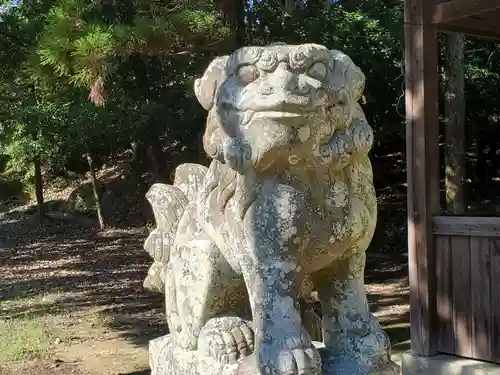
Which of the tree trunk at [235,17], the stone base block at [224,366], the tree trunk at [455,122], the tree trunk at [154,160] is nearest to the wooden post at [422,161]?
the tree trunk at [235,17]

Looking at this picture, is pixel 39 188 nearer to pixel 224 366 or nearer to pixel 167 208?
pixel 167 208

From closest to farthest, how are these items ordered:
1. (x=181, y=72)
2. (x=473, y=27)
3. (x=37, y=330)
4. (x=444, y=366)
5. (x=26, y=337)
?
1. (x=444, y=366)
2. (x=473, y=27)
3. (x=26, y=337)
4. (x=181, y=72)
5. (x=37, y=330)

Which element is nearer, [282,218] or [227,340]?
[282,218]

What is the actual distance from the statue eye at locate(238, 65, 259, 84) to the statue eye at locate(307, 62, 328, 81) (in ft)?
0.42

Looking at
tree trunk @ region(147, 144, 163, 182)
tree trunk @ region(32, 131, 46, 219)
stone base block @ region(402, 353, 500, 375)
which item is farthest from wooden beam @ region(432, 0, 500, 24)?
tree trunk @ region(32, 131, 46, 219)

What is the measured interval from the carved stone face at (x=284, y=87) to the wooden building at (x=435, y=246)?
3036 mm

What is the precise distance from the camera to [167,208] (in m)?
2.20

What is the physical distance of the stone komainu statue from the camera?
165 centimetres

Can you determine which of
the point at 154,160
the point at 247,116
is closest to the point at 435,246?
the point at 247,116

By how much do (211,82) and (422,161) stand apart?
3.08 m

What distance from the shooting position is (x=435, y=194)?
4707 mm

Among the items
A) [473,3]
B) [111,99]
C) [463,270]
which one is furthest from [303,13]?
[463,270]

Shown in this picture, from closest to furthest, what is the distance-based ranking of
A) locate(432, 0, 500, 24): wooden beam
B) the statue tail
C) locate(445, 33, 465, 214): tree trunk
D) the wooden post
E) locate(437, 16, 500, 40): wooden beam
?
the statue tail < locate(432, 0, 500, 24): wooden beam < the wooden post < locate(437, 16, 500, 40): wooden beam < locate(445, 33, 465, 214): tree trunk

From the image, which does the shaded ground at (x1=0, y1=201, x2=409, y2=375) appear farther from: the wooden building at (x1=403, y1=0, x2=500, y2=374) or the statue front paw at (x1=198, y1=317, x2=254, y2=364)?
the statue front paw at (x1=198, y1=317, x2=254, y2=364)
